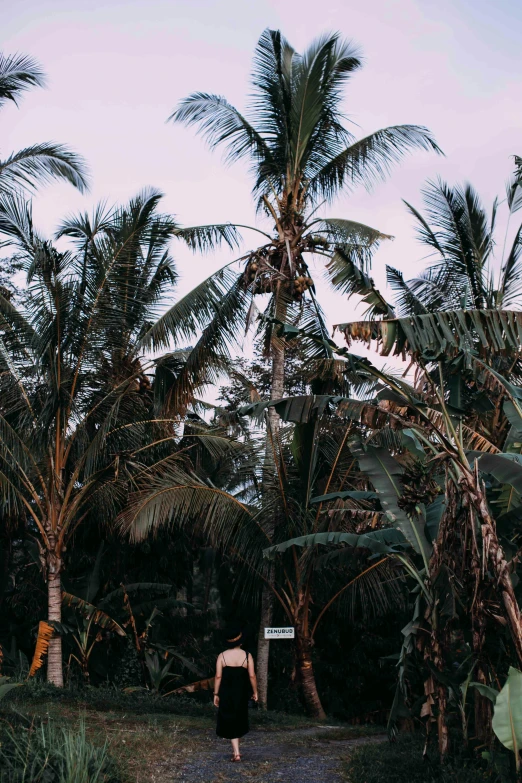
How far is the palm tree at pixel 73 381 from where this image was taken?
1201 cm

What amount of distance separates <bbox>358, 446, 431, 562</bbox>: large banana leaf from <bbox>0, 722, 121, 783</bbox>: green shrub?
366 cm

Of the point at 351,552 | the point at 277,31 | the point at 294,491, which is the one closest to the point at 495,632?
the point at 351,552

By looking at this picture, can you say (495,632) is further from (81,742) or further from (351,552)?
(81,742)

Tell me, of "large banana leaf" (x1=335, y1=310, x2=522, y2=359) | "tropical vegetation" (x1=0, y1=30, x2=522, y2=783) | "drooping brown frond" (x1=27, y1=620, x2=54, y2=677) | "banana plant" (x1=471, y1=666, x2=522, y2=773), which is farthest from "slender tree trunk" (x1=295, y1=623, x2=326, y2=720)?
"banana plant" (x1=471, y1=666, x2=522, y2=773)

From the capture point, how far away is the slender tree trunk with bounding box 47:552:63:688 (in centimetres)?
1237

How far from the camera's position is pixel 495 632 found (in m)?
7.29

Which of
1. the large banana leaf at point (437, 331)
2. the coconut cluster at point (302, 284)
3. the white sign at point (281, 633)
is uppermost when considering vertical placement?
the coconut cluster at point (302, 284)

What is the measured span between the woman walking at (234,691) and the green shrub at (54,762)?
1344 mm

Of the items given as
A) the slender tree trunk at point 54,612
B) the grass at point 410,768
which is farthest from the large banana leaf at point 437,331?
the slender tree trunk at point 54,612

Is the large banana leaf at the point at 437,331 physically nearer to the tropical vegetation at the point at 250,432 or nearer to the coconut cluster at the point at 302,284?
the tropical vegetation at the point at 250,432

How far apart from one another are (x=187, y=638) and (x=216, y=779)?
11146mm

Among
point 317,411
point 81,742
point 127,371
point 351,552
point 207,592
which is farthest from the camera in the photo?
point 207,592

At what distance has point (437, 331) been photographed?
7543mm

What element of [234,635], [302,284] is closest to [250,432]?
[302,284]
